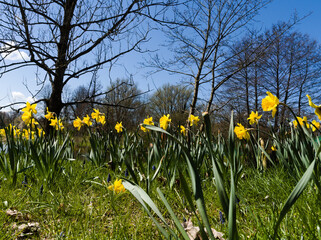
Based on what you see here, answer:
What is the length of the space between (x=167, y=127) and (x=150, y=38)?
4808 millimetres

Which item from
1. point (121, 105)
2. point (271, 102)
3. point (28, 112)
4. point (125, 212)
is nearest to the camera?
point (271, 102)

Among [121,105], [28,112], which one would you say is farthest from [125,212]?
[121,105]

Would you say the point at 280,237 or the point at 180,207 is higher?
the point at 280,237

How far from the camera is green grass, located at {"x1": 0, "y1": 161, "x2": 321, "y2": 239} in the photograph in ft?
4.05

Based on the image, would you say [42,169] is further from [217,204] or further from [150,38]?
[150,38]

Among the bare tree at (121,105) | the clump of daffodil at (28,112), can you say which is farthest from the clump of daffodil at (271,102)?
the bare tree at (121,105)

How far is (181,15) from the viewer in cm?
662

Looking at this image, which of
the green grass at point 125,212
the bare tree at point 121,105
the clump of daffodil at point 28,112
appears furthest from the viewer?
the bare tree at point 121,105

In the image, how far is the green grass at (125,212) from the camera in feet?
4.05

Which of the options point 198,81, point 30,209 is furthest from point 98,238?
point 198,81

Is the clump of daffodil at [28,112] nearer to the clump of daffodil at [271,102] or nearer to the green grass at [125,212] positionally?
the green grass at [125,212]

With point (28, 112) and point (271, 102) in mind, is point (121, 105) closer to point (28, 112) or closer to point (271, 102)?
point (28, 112)

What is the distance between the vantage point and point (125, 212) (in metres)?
1.74

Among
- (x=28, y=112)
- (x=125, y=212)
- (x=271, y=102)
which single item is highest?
(x=271, y=102)
